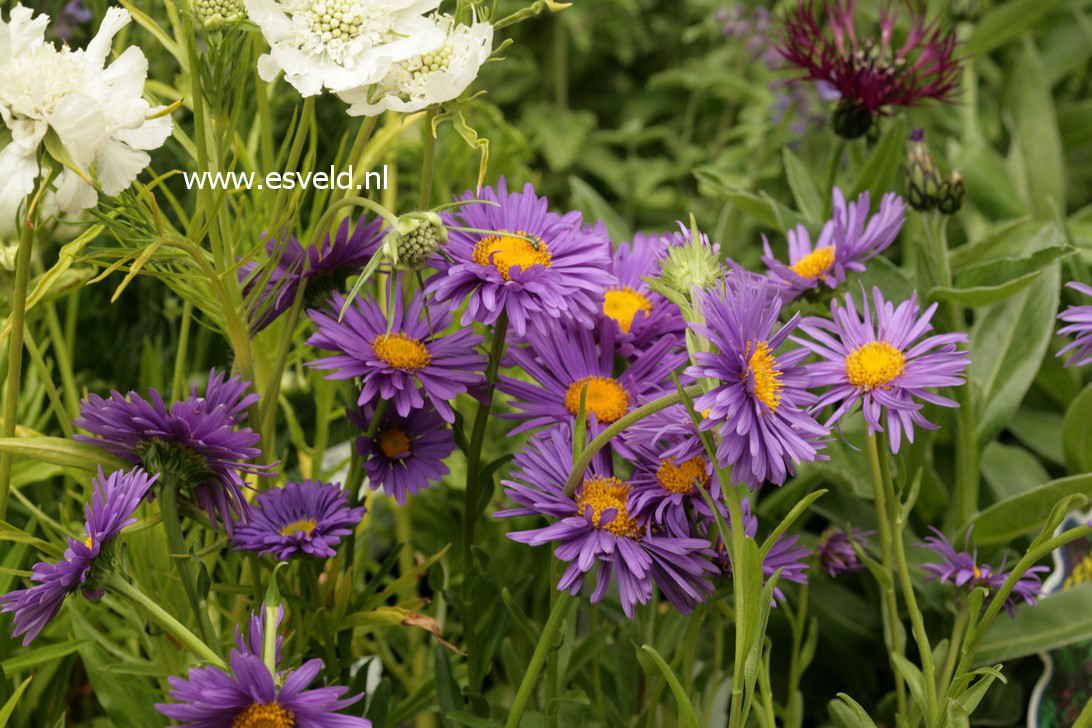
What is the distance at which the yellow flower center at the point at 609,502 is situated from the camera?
417 mm

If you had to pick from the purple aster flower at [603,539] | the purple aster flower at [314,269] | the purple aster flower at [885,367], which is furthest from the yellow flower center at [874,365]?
the purple aster flower at [314,269]

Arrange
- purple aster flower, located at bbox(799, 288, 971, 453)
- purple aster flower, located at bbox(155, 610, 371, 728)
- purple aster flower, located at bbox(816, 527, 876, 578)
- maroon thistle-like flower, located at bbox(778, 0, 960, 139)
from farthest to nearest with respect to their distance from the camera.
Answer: maroon thistle-like flower, located at bbox(778, 0, 960, 139), purple aster flower, located at bbox(816, 527, 876, 578), purple aster flower, located at bbox(799, 288, 971, 453), purple aster flower, located at bbox(155, 610, 371, 728)

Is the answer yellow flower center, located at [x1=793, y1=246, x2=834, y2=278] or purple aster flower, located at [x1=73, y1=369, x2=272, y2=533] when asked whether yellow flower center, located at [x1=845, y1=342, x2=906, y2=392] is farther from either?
purple aster flower, located at [x1=73, y1=369, x2=272, y2=533]

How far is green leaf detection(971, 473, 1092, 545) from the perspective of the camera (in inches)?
23.3

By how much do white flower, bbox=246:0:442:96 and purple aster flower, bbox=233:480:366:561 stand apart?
0.57 feet

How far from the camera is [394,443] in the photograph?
487 millimetres

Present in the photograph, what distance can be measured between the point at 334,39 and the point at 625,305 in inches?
7.5

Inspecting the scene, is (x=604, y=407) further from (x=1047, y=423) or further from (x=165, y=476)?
(x=1047, y=423)

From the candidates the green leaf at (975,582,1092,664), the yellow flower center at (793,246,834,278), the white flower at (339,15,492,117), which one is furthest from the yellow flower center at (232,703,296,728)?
the green leaf at (975,582,1092,664)

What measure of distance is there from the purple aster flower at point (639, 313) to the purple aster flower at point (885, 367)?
7cm

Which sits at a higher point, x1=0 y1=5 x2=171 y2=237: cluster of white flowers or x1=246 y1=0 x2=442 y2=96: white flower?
x1=246 y1=0 x2=442 y2=96: white flower

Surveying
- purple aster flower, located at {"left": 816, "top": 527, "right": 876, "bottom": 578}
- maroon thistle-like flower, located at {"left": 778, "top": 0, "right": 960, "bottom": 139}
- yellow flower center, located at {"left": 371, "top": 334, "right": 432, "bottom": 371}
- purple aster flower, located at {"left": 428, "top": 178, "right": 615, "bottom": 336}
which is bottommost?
purple aster flower, located at {"left": 816, "top": 527, "right": 876, "bottom": 578}

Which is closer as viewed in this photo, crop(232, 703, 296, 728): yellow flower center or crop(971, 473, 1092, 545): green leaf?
crop(232, 703, 296, 728): yellow flower center

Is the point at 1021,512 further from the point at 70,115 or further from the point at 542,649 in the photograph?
the point at 70,115
